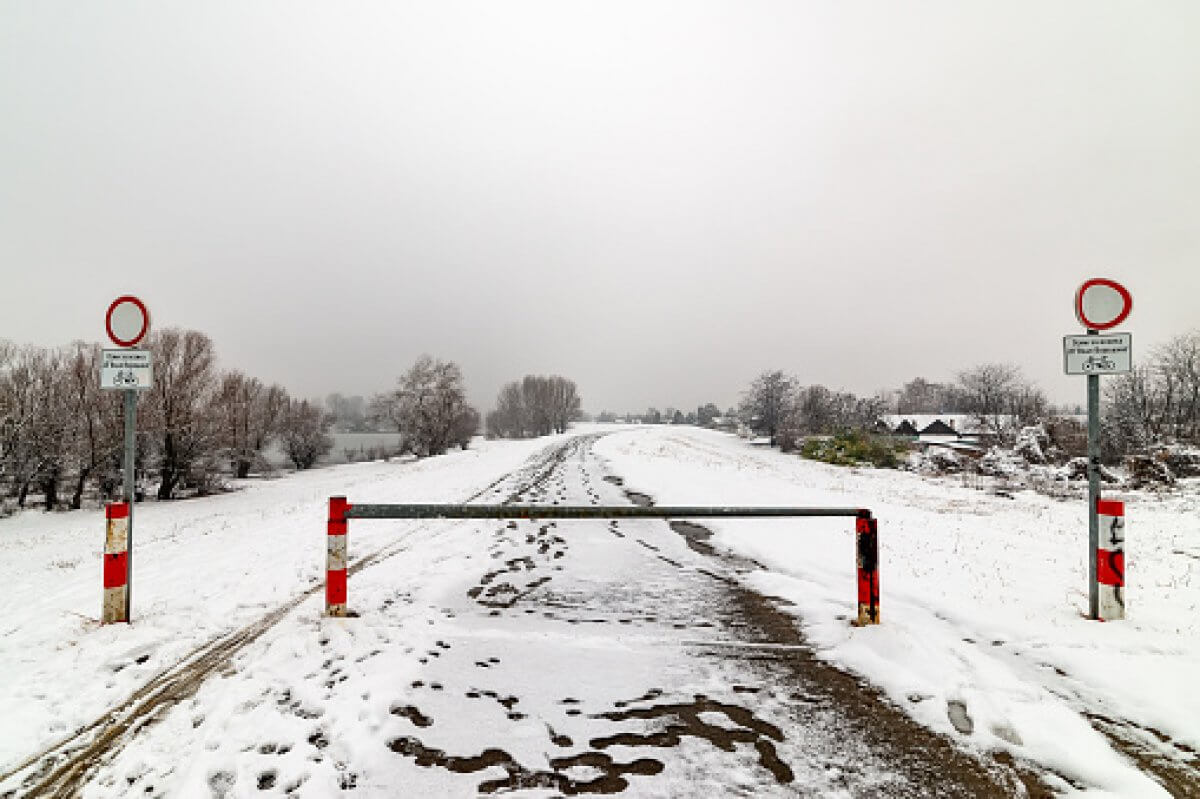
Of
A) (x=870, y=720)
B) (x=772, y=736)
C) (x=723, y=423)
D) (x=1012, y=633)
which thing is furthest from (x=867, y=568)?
(x=723, y=423)

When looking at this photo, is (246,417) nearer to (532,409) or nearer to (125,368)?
(125,368)

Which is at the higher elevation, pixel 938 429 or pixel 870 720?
pixel 938 429

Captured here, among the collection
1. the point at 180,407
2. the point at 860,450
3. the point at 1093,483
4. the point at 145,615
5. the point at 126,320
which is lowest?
the point at 860,450

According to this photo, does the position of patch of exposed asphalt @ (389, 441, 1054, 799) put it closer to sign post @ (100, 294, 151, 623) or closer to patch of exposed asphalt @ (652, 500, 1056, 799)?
patch of exposed asphalt @ (652, 500, 1056, 799)

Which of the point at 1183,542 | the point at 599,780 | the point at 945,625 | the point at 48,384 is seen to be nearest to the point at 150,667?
the point at 599,780

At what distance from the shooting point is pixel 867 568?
14.8ft

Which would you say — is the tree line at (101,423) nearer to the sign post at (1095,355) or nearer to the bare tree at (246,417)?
the bare tree at (246,417)

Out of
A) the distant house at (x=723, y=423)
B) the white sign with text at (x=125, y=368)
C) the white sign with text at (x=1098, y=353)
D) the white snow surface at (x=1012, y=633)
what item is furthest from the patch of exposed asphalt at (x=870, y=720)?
the distant house at (x=723, y=423)

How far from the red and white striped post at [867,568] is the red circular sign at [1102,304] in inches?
118

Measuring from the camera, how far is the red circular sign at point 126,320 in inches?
196

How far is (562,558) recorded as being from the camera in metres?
7.28

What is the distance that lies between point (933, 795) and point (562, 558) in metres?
5.23

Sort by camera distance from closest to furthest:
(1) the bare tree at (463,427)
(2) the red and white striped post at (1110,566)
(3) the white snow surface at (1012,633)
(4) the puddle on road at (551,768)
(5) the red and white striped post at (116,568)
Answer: (4) the puddle on road at (551,768) < (3) the white snow surface at (1012,633) < (5) the red and white striped post at (116,568) < (2) the red and white striped post at (1110,566) < (1) the bare tree at (463,427)

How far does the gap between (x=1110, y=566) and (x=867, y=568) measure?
2257mm
